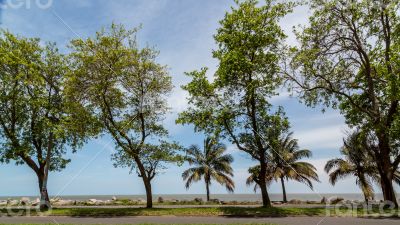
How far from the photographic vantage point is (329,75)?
26.8 m

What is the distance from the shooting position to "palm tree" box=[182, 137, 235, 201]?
48500 millimetres

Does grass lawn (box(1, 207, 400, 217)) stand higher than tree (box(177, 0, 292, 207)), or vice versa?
tree (box(177, 0, 292, 207))

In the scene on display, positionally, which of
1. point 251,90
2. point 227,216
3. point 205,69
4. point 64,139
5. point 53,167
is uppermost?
point 205,69

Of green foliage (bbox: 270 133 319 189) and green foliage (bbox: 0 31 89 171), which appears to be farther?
green foliage (bbox: 270 133 319 189)

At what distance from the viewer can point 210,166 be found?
4928 centimetres

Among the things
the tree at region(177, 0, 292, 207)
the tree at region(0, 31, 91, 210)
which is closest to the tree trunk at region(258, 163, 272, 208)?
the tree at region(177, 0, 292, 207)

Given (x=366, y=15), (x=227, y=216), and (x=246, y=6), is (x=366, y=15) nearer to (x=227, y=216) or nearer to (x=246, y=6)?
(x=246, y=6)

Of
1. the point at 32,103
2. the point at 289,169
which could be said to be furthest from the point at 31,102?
the point at 289,169

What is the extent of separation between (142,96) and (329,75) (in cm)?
1418

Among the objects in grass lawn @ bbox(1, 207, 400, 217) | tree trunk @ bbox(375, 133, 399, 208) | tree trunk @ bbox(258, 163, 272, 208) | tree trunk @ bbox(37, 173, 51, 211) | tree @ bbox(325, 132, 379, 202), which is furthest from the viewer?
tree @ bbox(325, 132, 379, 202)

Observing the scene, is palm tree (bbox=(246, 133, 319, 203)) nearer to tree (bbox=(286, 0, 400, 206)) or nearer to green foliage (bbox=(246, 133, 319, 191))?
green foliage (bbox=(246, 133, 319, 191))

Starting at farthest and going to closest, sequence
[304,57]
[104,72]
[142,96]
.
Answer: [142,96] < [104,72] < [304,57]

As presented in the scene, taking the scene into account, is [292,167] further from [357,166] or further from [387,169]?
[387,169]

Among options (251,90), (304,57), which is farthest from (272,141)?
(304,57)
